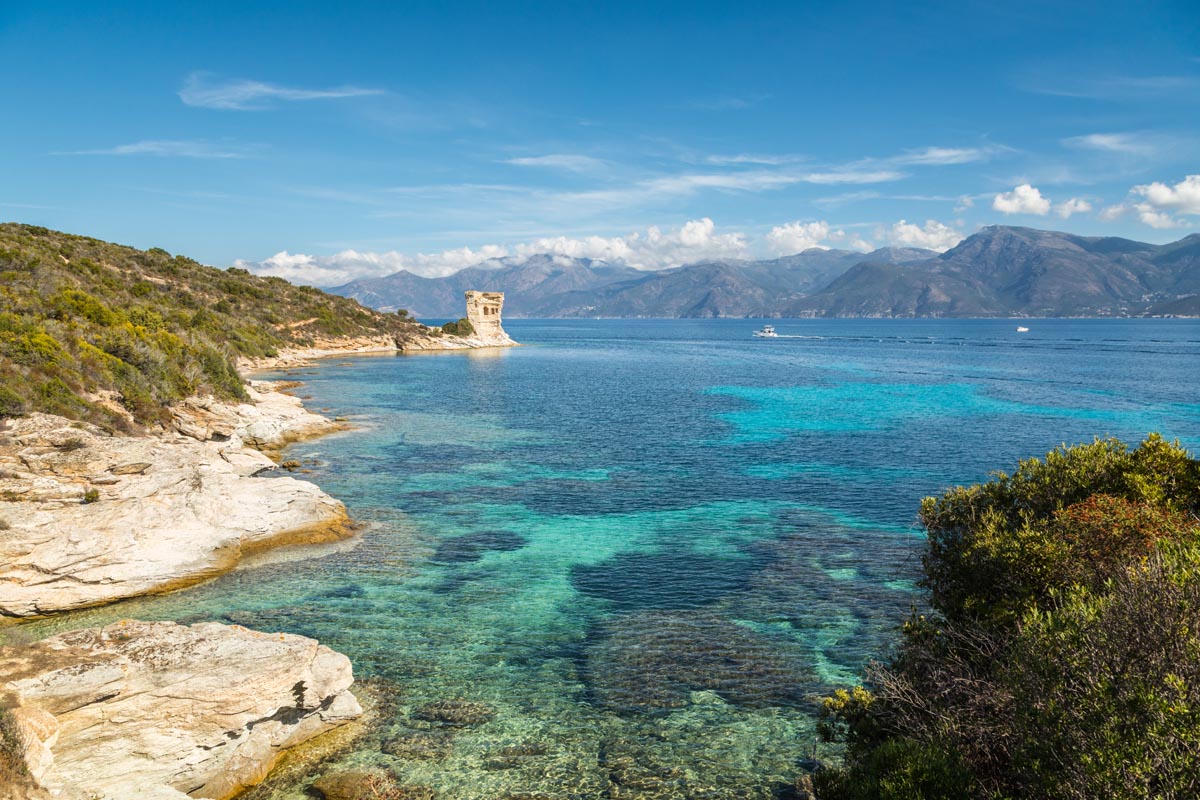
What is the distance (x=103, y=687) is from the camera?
13148mm

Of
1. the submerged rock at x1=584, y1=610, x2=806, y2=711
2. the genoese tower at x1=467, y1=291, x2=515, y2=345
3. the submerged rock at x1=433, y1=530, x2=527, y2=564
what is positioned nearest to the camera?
the submerged rock at x1=584, y1=610, x2=806, y2=711

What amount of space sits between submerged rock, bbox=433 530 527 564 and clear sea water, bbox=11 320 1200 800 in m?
0.13

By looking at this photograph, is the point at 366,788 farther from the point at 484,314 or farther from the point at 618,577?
the point at 484,314

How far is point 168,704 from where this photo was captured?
1338 cm

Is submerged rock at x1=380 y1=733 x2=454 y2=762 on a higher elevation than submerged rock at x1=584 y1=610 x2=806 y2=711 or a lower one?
higher

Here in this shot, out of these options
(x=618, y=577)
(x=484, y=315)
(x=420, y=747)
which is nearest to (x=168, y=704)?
(x=420, y=747)

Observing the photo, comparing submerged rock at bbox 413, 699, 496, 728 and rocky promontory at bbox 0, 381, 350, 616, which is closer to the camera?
submerged rock at bbox 413, 699, 496, 728

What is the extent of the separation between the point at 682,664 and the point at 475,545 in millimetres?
11978

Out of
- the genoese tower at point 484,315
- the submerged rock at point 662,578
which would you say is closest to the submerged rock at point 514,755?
the submerged rock at point 662,578

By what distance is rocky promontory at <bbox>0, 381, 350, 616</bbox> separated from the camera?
67.4ft

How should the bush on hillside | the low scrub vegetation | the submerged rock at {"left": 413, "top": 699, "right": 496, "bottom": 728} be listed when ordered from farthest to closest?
1. the bush on hillside
2. the submerged rock at {"left": 413, "top": 699, "right": 496, "bottom": 728}
3. the low scrub vegetation

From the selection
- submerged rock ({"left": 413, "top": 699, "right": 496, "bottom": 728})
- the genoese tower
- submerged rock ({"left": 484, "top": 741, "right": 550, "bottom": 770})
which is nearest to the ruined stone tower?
the genoese tower

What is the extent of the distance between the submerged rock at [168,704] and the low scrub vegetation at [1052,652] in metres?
11.2

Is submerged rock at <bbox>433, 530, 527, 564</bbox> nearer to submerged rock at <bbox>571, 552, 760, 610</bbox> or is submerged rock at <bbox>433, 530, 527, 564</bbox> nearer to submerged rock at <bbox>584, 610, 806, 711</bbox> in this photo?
submerged rock at <bbox>571, 552, 760, 610</bbox>
